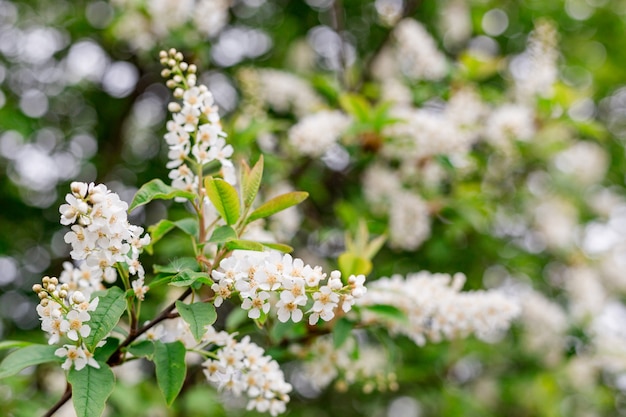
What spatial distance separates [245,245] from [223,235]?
7 centimetres

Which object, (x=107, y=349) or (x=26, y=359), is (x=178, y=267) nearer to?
(x=107, y=349)

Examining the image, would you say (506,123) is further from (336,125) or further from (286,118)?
(286,118)

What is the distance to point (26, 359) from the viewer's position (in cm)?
149

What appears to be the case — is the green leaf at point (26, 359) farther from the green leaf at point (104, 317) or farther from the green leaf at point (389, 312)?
the green leaf at point (389, 312)

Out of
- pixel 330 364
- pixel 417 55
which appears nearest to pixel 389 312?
pixel 330 364

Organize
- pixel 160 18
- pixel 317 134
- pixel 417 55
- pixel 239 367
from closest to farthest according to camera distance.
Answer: pixel 239 367 → pixel 317 134 → pixel 160 18 → pixel 417 55

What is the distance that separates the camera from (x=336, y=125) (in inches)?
113

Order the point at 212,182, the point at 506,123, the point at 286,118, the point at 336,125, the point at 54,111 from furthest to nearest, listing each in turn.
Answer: the point at 54,111
the point at 286,118
the point at 506,123
the point at 336,125
the point at 212,182

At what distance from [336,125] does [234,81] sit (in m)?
1.36

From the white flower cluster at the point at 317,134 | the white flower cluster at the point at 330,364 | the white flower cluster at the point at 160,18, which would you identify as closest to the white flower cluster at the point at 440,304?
the white flower cluster at the point at 330,364

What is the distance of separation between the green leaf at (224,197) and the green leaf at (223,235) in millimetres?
39

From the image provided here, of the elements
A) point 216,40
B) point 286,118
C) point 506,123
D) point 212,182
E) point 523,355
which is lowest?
point 523,355

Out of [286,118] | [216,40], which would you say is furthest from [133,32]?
→ [286,118]

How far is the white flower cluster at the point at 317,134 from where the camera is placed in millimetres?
2807
